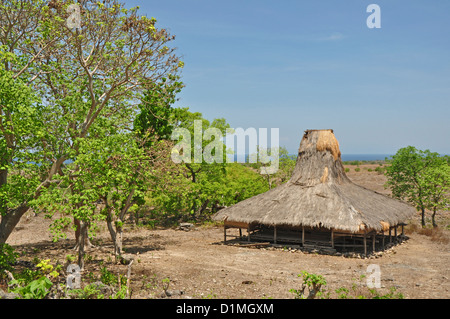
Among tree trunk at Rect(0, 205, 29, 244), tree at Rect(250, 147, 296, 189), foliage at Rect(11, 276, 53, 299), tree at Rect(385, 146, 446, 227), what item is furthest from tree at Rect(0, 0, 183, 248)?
tree at Rect(250, 147, 296, 189)

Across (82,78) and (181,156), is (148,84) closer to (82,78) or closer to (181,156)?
(82,78)

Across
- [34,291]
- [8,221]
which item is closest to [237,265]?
[8,221]

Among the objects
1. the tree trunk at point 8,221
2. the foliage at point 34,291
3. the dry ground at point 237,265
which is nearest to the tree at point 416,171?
the dry ground at point 237,265

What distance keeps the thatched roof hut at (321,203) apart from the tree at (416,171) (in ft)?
13.6

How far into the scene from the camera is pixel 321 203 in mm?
20219

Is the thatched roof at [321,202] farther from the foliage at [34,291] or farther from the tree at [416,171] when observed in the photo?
the foliage at [34,291]

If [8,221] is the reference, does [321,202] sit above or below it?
above

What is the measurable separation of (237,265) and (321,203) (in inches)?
252

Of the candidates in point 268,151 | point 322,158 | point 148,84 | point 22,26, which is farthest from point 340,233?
point 268,151

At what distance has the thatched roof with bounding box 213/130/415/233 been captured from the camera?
18.8 metres

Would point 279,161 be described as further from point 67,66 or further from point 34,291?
point 34,291

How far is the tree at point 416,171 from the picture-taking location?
27845 millimetres

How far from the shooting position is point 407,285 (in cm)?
1288

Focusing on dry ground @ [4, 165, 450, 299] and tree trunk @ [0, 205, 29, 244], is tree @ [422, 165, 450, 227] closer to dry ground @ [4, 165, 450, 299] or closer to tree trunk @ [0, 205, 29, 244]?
dry ground @ [4, 165, 450, 299]
